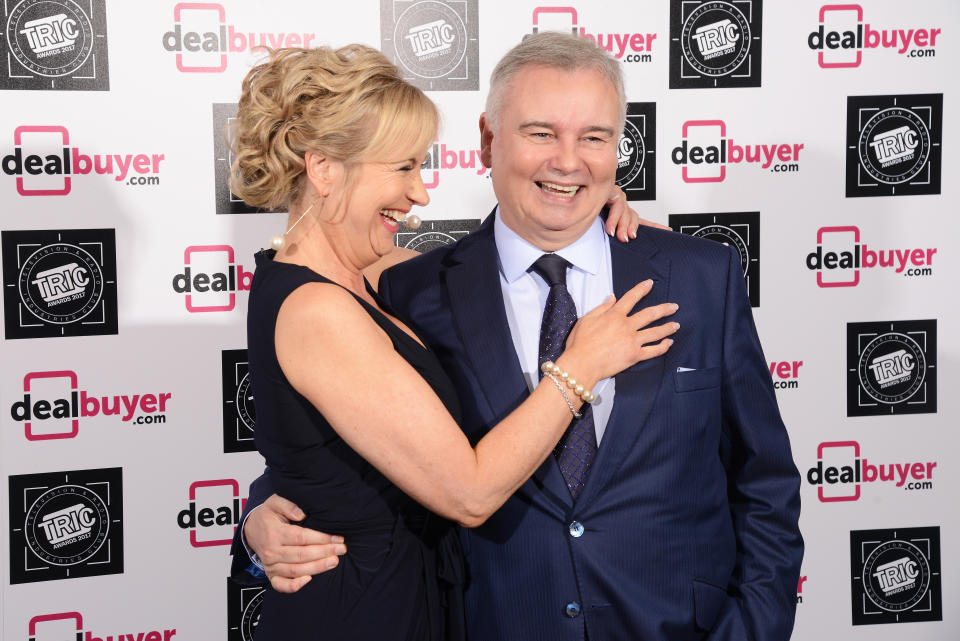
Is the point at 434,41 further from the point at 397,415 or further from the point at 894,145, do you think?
the point at 397,415

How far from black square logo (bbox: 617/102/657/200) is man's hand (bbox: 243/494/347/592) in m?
1.84

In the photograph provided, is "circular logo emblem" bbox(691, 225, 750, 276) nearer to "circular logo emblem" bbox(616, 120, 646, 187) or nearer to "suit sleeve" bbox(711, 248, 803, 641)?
"circular logo emblem" bbox(616, 120, 646, 187)

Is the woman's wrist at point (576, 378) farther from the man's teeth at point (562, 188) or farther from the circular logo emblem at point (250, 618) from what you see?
the circular logo emblem at point (250, 618)

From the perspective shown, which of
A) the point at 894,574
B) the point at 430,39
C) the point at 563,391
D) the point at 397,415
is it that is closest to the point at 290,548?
the point at 397,415

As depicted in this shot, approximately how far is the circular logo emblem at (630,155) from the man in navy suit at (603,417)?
3.95 feet

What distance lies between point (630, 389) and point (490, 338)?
11.7 inches

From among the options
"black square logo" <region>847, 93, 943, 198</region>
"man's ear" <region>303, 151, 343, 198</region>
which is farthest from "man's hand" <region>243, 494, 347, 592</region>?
"black square logo" <region>847, 93, 943, 198</region>

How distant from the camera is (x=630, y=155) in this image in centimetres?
321

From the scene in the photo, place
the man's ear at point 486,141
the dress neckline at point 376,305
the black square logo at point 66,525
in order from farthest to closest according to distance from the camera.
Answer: the black square logo at point 66,525, the man's ear at point 486,141, the dress neckline at point 376,305

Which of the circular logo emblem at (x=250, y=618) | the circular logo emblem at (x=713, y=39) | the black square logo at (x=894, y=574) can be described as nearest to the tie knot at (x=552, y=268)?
the circular logo emblem at (x=713, y=39)

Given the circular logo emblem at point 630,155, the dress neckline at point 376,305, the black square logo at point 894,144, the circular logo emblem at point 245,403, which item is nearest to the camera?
the dress neckline at point 376,305

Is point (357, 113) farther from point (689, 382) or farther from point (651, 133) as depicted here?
point (651, 133)

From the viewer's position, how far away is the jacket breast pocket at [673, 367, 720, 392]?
6.01 feet

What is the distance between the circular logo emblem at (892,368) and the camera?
3.38m
